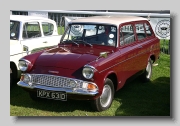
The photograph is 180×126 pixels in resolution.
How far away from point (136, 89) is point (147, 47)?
3.52ft

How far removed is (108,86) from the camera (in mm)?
5039

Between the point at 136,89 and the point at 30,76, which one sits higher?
the point at 30,76

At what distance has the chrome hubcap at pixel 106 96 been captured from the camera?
4976 mm

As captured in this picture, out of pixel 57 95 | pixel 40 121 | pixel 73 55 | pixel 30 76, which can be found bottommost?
pixel 40 121

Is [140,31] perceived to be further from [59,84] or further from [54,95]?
[54,95]

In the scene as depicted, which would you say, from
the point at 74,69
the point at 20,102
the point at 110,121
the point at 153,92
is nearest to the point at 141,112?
the point at 110,121

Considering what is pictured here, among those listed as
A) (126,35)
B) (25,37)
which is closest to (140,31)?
(126,35)

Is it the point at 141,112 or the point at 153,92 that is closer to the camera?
the point at 141,112

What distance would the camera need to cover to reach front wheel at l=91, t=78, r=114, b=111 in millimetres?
4871

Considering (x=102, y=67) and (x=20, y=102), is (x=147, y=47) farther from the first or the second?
(x=20, y=102)

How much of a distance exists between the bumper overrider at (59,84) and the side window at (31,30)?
188cm

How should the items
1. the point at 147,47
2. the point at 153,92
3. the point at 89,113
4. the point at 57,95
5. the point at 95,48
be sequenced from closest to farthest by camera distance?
1. the point at 57,95
2. the point at 89,113
3. the point at 95,48
4. the point at 153,92
5. the point at 147,47

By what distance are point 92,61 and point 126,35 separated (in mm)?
1474

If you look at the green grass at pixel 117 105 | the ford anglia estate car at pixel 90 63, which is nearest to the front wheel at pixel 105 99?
the ford anglia estate car at pixel 90 63
